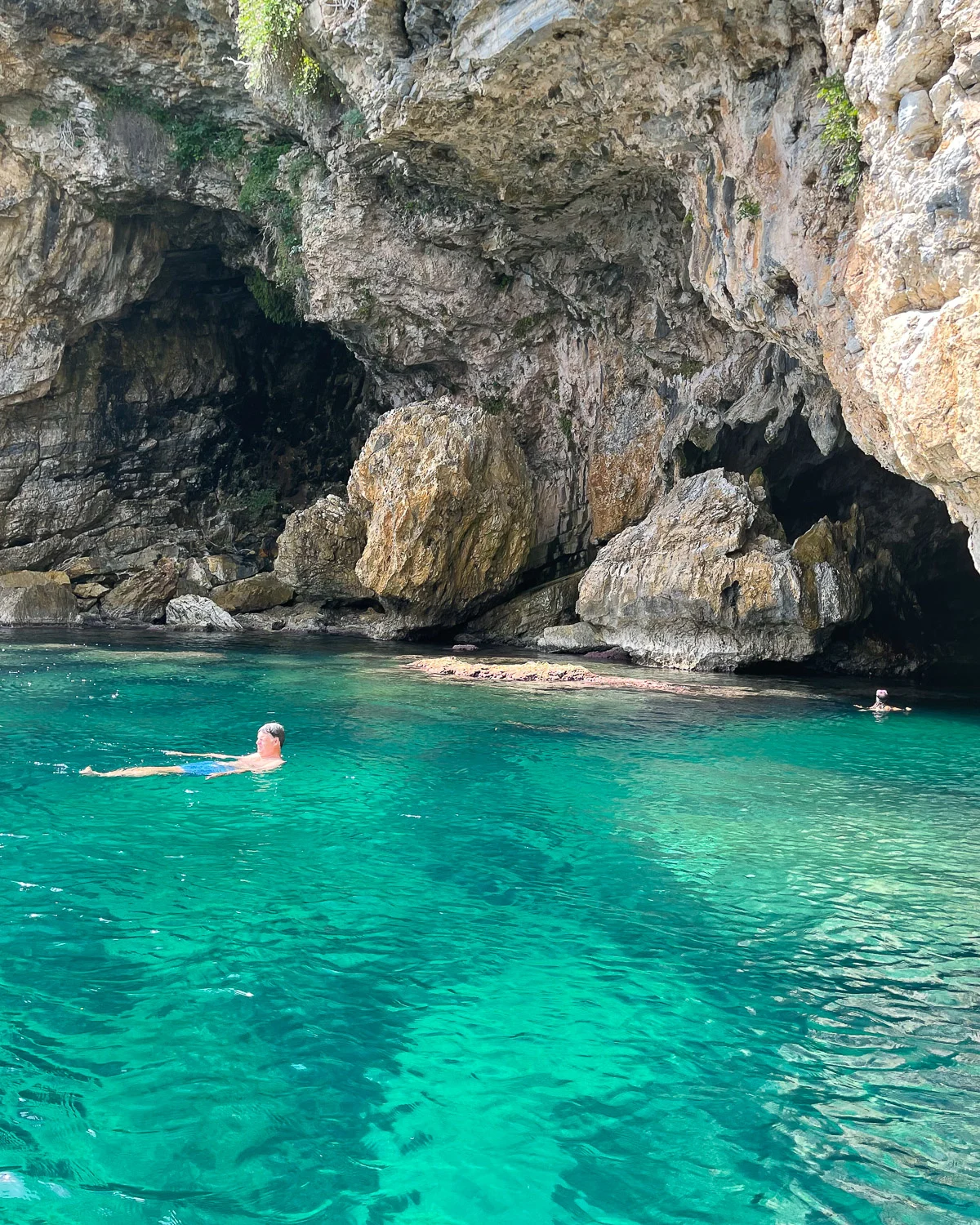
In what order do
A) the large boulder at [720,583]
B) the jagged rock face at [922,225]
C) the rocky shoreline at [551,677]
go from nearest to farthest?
the jagged rock face at [922,225] < the rocky shoreline at [551,677] < the large boulder at [720,583]

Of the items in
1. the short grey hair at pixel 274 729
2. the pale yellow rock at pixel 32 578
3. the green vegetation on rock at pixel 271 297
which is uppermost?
the green vegetation on rock at pixel 271 297

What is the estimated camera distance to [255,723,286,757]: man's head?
971cm

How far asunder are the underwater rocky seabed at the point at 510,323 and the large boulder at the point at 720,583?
0.09 metres

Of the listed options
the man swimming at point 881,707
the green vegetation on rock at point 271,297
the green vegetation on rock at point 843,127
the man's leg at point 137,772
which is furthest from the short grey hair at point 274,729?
the green vegetation on rock at point 271,297

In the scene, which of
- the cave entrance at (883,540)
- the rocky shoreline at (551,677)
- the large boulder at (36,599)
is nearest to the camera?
the rocky shoreline at (551,677)

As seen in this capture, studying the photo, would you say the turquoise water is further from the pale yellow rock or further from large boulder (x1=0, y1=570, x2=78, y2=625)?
the pale yellow rock

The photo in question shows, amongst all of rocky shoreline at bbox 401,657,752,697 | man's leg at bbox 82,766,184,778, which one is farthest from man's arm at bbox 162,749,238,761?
rocky shoreline at bbox 401,657,752,697

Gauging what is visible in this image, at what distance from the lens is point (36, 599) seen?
2778 cm

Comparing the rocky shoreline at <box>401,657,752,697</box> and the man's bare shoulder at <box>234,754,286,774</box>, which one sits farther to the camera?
the rocky shoreline at <box>401,657,752,697</box>

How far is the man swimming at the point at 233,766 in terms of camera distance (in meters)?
9.23

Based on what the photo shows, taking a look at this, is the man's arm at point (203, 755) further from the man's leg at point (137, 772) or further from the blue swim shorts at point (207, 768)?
the man's leg at point (137, 772)

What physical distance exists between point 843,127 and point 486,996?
455 inches

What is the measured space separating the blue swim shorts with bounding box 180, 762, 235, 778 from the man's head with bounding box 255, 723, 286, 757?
0.37m

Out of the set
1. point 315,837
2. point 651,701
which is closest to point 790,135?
point 651,701
